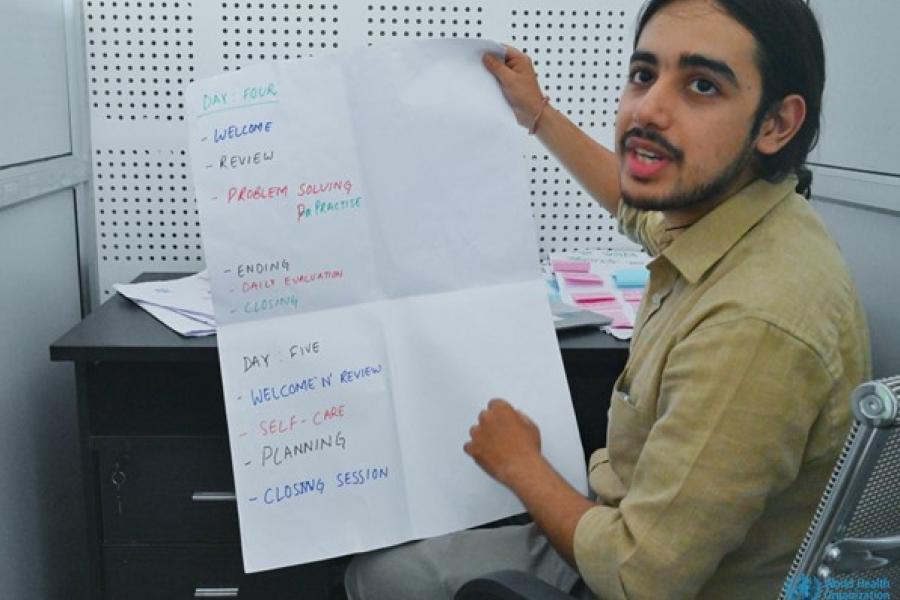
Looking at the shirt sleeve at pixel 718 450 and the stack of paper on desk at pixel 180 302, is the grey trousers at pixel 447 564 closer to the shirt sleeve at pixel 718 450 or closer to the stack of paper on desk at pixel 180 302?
the shirt sleeve at pixel 718 450

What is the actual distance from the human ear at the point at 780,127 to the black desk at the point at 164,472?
39 centimetres

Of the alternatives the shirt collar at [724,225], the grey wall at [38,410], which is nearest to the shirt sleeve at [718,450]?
the shirt collar at [724,225]

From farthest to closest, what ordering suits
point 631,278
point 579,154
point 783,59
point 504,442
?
point 631,278, point 579,154, point 504,442, point 783,59

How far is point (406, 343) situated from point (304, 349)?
117 mm

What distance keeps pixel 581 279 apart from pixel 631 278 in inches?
3.4

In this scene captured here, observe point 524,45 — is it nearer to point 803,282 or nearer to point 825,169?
point 825,169

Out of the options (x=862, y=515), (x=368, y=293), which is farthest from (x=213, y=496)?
(x=862, y=515)

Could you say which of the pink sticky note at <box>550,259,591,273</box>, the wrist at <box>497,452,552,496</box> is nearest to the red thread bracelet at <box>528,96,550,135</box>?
the pink sticky note at <box>550,259,591,273</box>

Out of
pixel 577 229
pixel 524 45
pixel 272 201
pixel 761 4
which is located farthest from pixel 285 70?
pixel 577 229

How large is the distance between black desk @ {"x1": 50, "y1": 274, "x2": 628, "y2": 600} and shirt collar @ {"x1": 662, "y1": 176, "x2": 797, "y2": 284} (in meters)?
0.31

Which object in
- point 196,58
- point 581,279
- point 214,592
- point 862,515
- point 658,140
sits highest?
point 196,58

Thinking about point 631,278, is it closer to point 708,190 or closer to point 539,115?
point 539,115

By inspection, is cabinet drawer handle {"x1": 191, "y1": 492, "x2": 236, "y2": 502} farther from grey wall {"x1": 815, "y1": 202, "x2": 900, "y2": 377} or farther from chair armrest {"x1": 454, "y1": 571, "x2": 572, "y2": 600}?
grey wall {"x1": 815, "y1": 202, "x2": 900, "y2": 377}

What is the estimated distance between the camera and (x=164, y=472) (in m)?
1.21
